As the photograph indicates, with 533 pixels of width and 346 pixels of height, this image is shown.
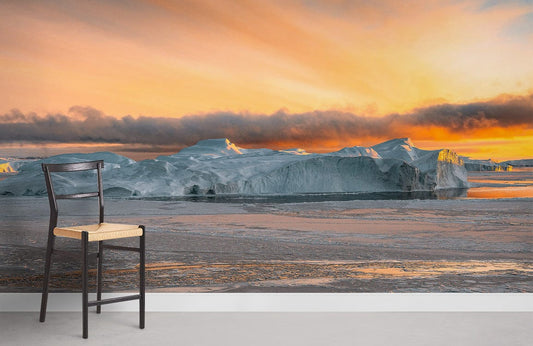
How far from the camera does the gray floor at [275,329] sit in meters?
2.24

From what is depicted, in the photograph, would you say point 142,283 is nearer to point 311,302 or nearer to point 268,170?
point 311,302

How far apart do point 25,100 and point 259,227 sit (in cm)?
162

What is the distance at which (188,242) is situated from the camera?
11.9 feet

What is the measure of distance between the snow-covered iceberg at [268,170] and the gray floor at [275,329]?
950 millimetres

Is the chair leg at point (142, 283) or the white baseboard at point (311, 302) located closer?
the chair leg at point (142, 283)

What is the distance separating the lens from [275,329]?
2.46 meters

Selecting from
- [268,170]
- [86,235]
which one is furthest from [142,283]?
[268,170]

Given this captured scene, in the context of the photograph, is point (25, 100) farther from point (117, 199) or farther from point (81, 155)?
point (117, 199)

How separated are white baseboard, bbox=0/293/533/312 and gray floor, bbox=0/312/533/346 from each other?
99mm

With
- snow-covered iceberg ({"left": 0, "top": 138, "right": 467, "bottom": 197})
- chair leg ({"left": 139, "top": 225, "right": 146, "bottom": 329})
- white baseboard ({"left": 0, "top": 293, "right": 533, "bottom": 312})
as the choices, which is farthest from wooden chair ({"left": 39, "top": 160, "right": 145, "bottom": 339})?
snow-covered iceberg ({"left": 0, "top": 138, "right": 467, "bottom": 197})

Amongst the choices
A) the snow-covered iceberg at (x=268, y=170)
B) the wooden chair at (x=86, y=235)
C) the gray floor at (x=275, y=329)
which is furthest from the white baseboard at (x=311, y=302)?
the snow-covered iceberg at (x=268, y=170)

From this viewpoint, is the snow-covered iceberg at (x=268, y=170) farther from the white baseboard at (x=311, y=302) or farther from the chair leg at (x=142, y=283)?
the chair leg at (x=142, y=283)

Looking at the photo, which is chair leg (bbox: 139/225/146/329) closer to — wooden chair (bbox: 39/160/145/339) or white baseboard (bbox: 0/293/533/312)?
wooden chair (bbox: 39/160/145/339)

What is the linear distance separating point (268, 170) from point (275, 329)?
122 centimetres
